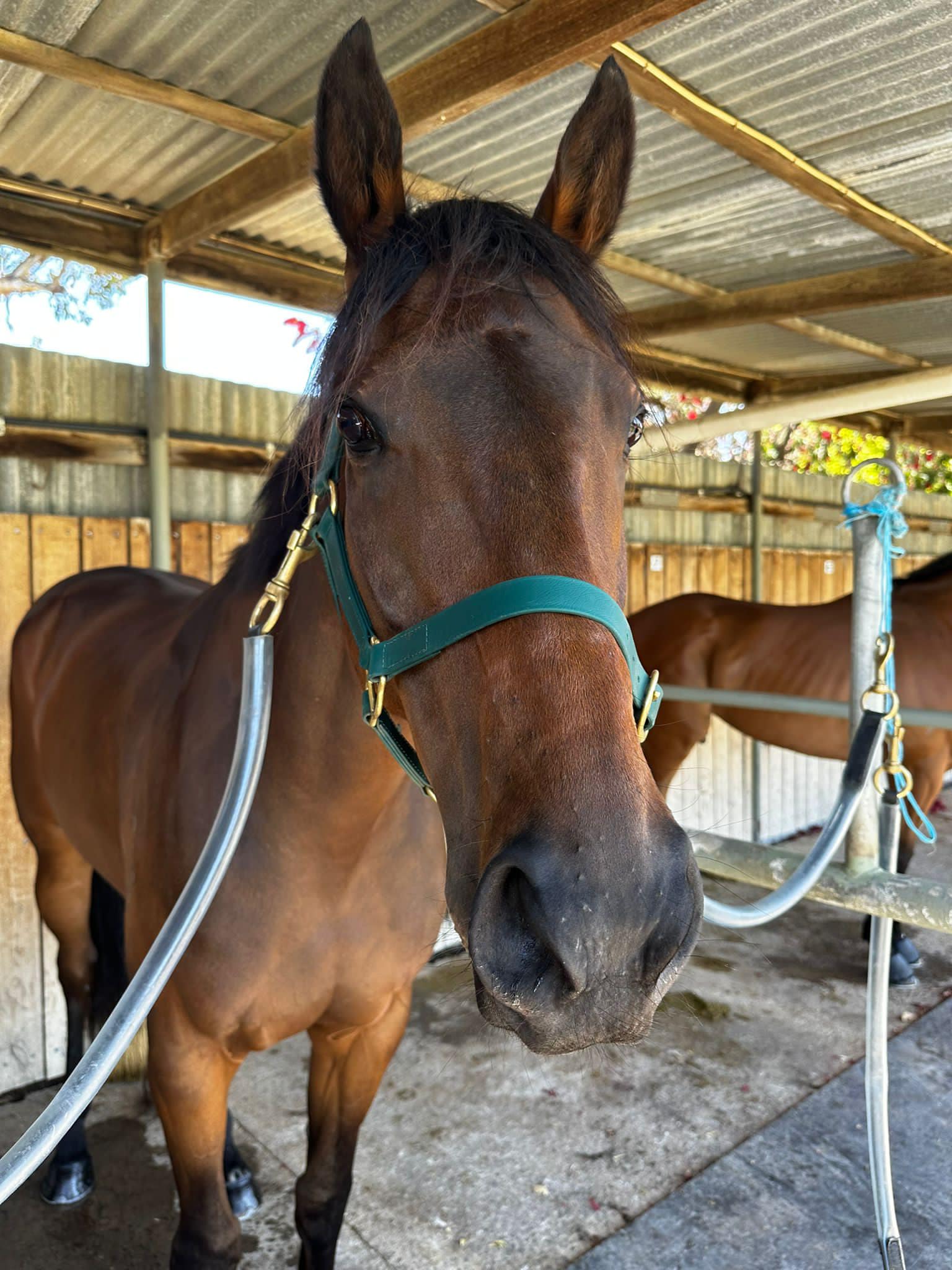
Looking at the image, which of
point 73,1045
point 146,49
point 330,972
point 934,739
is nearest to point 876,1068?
point 330,972

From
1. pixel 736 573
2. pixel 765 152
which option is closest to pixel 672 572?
pixel 736 573

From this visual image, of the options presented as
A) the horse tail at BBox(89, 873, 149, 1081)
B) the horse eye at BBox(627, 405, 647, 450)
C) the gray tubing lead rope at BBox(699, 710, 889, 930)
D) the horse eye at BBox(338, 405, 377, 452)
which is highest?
the horse eye at BBox(627, 405, 647, 450)

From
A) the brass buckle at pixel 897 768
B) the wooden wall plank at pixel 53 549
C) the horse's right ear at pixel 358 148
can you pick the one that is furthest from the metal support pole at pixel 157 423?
the brass buckle at pixel 897 768

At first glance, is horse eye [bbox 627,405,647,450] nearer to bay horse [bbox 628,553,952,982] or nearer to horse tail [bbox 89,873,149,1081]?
horse tail [bbox 89,873,149,1081]

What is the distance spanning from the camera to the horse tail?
2.75 m

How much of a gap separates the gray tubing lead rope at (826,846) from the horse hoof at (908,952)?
2.64 metres

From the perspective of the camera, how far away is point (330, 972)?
1.53 m

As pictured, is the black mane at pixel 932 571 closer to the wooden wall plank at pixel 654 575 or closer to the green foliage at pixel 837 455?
the wooden wall plank at pixel 654 575

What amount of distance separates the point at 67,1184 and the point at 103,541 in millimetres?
2180

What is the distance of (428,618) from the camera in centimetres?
96

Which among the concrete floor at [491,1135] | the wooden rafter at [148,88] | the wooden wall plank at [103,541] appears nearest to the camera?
the wooden rafter at [148,88]

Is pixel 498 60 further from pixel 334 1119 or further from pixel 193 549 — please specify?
pixel 334 1119

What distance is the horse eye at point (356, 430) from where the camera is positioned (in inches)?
40.9

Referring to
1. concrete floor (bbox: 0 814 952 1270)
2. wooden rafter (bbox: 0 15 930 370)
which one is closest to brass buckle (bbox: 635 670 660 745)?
concrete floor (bbox: 0 814 952 1270)
